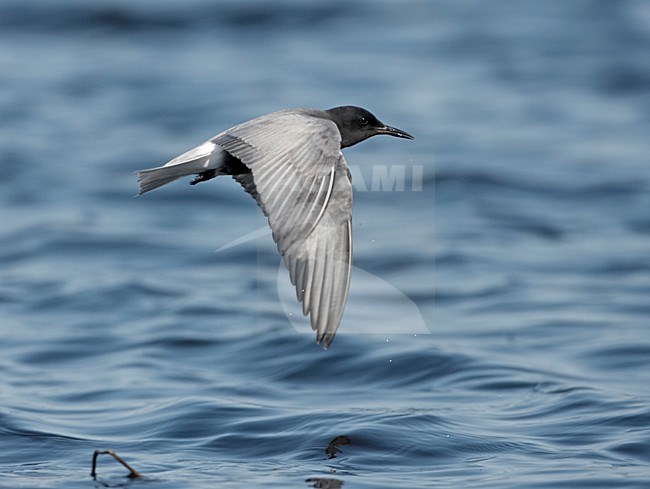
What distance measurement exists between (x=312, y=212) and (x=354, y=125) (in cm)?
188

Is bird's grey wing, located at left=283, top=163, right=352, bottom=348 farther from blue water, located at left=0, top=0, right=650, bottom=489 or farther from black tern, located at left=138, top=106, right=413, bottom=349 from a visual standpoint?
blue water, located at left=0, top=0, right=650, bottom=489

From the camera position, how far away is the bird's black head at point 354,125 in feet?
23.3

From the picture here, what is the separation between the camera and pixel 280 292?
1079 centimetres

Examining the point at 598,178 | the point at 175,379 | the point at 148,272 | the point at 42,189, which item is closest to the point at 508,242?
the point at 598,178

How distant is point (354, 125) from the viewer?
713 centimetres

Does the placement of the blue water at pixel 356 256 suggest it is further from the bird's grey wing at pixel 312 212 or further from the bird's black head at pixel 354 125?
the bird's black head at pixel 354 125

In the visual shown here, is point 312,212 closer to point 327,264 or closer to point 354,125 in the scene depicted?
point 327,264

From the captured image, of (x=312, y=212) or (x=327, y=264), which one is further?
(x=327, y=264)

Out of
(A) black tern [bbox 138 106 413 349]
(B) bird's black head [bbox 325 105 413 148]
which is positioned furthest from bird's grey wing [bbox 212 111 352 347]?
(B) bird's black head [bbox 325 105 413 148]

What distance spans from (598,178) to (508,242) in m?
2.18

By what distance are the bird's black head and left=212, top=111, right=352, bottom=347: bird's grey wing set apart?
3.70 feet

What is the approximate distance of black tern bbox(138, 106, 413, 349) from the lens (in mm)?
5309

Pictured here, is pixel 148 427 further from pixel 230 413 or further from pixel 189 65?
pixel 189 65

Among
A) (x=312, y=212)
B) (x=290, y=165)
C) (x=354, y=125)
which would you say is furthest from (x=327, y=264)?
(x=354, y=125)
